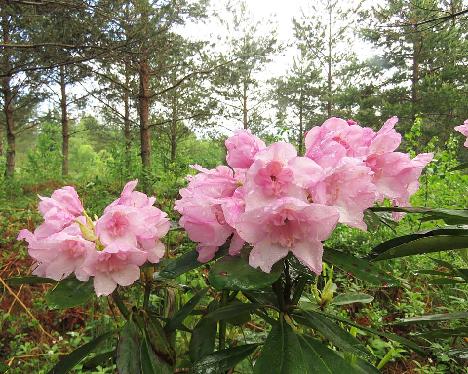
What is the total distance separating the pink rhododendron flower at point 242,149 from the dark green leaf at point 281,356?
299 millimetres

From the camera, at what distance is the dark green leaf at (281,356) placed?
0.61 metres

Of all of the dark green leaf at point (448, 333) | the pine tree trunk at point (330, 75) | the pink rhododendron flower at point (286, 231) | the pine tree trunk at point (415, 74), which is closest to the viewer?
the pink rhododendron flower at point (286, 231)

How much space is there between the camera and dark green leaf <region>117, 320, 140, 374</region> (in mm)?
726

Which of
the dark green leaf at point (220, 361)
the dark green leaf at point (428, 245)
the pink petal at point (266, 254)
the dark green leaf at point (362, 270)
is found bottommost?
the dark green leaf at point (220, 361)

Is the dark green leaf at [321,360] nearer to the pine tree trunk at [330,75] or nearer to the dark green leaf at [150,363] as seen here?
the dark green leaf at [150,363]

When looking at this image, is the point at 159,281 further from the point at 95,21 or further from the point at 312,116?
the point at 312,116

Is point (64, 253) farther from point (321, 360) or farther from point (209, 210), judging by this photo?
point (321, 360)

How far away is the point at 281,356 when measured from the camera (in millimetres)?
632

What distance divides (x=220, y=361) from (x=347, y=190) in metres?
0.42

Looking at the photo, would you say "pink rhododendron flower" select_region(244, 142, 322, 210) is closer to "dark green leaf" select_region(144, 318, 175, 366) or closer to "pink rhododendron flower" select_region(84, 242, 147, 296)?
"pink rhododendron flower" select_region(84, 242, 147, 296)

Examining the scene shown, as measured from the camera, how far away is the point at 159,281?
0.93 metres

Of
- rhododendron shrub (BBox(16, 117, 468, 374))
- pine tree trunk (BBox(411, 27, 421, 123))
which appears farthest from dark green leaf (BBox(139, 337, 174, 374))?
pine tree trunk (BBox(411, 27, 421, 123))

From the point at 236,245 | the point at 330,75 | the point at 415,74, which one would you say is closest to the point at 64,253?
the point at 236,245

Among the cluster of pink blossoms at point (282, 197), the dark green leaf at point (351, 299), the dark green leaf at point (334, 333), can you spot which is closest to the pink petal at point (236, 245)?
the cluster of pink blossoms at point (282, 197)
